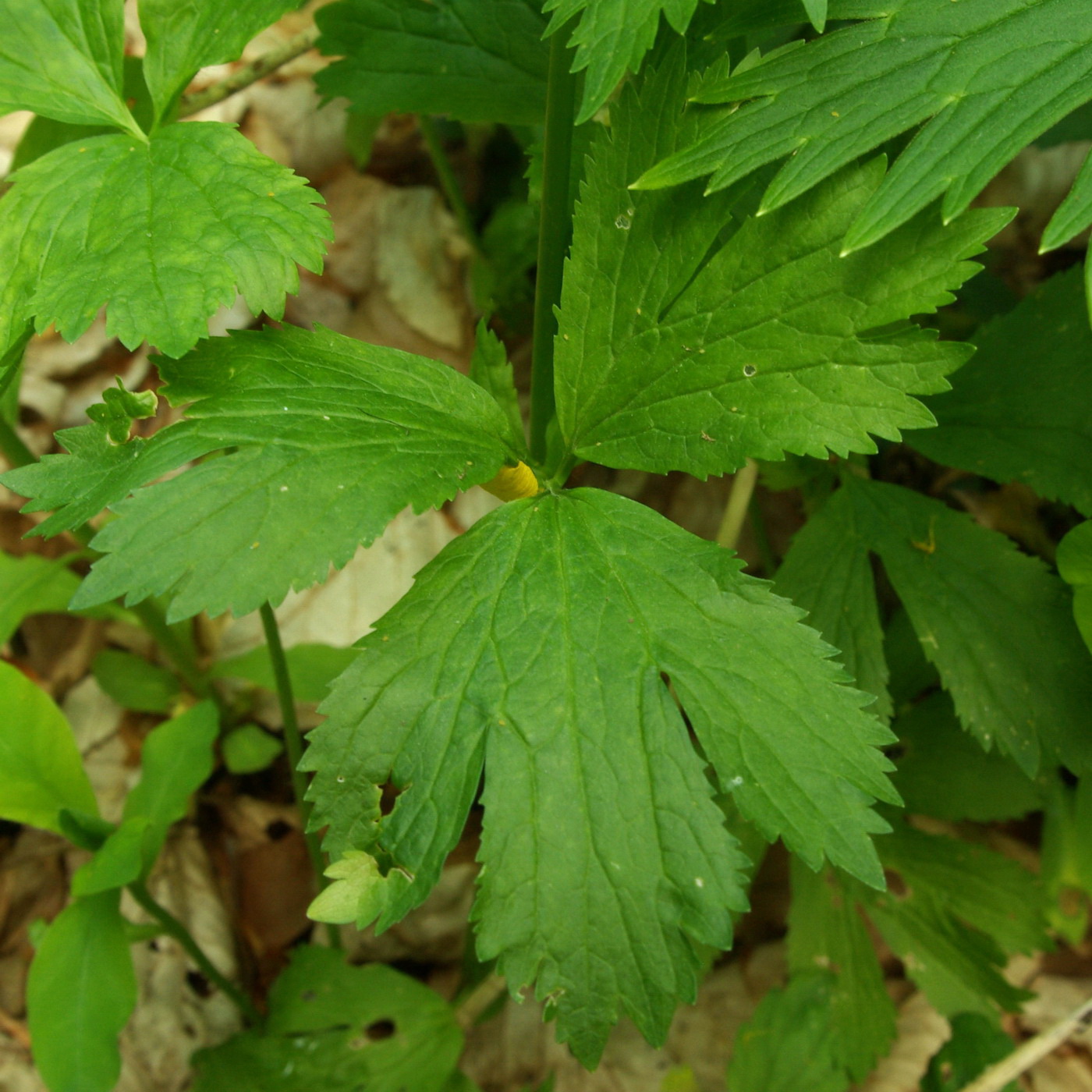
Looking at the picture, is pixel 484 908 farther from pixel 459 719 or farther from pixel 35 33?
pixel 35 33

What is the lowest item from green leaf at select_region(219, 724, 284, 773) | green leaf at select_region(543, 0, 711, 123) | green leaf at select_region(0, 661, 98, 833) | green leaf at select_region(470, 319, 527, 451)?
green leaf at select_region(219, 724, 284, 773)

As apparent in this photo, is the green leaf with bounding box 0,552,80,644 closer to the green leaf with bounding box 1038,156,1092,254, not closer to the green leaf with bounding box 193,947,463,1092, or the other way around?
the green leaf with bounding box 193,947,463,1092

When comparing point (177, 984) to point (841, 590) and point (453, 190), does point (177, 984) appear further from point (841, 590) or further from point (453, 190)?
point (453, 190)

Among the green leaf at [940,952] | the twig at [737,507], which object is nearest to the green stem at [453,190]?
the twig at [737,507]

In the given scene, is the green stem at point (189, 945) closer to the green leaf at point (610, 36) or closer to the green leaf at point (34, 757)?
the green leaf at point (34, 757)

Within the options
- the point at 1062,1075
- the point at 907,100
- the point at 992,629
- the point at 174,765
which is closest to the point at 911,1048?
the point at 1062,1075

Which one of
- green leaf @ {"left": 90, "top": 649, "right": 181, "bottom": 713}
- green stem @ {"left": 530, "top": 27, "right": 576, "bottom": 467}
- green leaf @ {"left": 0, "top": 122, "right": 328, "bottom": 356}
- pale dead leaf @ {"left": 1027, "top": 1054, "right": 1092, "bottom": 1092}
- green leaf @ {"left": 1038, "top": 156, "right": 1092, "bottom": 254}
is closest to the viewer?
green leaf @ {"left": 1038, "top": 156, "right": 1092, "bottom": 254}

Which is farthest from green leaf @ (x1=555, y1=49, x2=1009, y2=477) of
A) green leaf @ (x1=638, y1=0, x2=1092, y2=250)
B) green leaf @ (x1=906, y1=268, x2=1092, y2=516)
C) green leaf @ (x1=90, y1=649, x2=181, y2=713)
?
green leaf @ (x1=90, y1=649, x2=181, y2=713)
